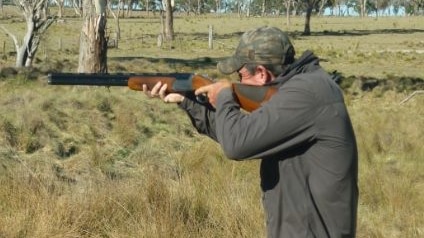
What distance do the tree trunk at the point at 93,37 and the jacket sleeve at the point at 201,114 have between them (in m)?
10.5

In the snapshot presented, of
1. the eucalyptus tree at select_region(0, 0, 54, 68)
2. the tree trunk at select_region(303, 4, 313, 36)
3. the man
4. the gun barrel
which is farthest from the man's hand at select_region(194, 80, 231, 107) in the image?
the tree trunk at select_region(303, 4, 313, 36)

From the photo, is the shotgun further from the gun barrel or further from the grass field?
the grass field

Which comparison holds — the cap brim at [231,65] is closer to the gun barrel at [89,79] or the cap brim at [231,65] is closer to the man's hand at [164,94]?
the man's hand at [164,94]

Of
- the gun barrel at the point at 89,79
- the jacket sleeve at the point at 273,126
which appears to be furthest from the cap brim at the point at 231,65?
the gun barrel at the point at 89,79

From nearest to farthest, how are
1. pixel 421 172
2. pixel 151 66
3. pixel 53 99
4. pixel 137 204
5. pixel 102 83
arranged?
pixel 102 83 → pixel 137 204 → pixel 421 172 → pixel 53 99 → pixel 151 66

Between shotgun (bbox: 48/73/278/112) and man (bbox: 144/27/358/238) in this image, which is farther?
shotgun (bbox: 48/73/278/112)

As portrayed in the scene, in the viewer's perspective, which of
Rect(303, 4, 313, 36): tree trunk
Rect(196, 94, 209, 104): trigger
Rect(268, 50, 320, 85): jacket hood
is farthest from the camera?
Rect(303, 4, 313, 36): tree trunk

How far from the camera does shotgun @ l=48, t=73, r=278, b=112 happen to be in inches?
110

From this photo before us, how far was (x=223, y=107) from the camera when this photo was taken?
2701mm

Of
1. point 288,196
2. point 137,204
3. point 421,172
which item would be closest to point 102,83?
point 288,196

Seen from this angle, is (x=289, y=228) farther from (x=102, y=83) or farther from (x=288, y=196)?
(x=102, y=83)

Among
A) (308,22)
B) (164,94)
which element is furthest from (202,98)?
(308,22)

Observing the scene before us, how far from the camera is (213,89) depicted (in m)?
2.92

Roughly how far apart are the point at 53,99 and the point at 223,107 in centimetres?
868
